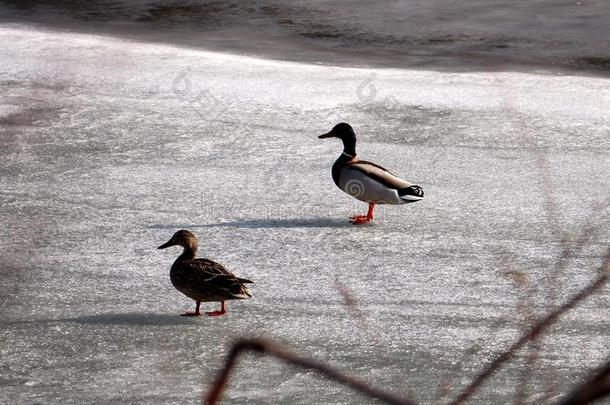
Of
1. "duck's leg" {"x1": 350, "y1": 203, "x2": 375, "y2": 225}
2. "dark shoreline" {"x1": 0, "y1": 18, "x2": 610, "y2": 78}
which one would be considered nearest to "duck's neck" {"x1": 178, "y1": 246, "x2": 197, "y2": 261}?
"duck's leg" {"x1": 350, "y1": 203, "x2": 375, "y2": 225}

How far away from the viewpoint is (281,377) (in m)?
4.43

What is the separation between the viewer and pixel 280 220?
22.1ft

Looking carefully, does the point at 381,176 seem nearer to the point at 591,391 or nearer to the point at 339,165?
the point at 339,165

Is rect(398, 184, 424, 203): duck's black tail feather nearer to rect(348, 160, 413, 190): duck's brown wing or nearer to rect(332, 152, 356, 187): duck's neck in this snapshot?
rect(348, 160, 413, 190): duck's brown wing

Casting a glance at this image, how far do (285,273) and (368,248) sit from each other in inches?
27.2

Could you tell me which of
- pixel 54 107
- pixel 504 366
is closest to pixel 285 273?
pixel 504 366

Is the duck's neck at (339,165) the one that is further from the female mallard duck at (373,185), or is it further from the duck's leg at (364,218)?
the duck's leg at (364,218)

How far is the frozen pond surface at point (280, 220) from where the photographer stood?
15.2ft

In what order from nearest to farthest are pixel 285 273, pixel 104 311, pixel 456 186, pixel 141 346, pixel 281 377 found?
pixel 281 377 < pixel 141 346 < pixel 104 311 < pixel 285 273 < pixel 456 186

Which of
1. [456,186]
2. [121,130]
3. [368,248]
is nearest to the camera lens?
[368,248]

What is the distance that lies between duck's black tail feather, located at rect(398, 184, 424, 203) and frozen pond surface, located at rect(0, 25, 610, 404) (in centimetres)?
21

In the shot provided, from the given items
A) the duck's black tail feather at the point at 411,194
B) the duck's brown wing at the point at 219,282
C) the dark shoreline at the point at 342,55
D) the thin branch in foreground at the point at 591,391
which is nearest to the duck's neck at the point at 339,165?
the duck's black tail feather at the point at 411,194

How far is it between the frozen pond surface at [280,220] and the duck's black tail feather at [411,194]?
0.21m

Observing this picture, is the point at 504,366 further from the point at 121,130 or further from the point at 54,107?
the point at 54,107
